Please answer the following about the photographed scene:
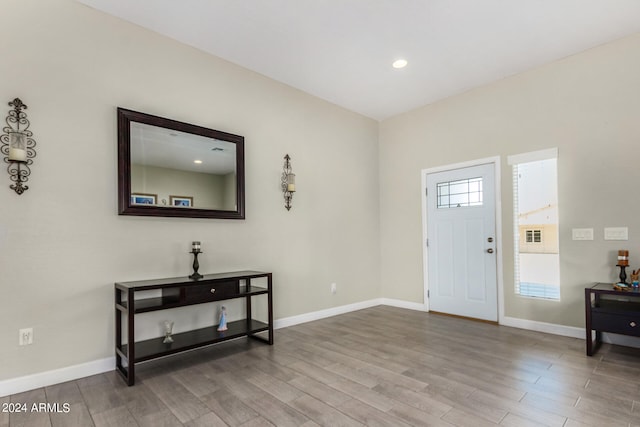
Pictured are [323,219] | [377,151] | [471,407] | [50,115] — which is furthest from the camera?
[377,151]

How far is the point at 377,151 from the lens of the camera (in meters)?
5.43

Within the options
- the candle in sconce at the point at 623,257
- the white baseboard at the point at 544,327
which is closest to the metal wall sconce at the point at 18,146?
the white baseboard at the point at 544,327

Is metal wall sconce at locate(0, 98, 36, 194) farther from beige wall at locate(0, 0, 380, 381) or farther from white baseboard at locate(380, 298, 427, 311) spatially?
white baseboard at locate(380, 298, 427, 311)

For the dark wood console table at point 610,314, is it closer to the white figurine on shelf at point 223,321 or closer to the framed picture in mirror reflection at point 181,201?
the white figurine on shelf at point 223,321

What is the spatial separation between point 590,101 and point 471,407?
329cm

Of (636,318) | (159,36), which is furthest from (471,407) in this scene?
(159,36)

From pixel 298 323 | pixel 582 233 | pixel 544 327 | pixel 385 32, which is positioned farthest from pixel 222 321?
pixel 582 233

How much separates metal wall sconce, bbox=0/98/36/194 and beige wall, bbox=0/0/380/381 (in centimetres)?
5

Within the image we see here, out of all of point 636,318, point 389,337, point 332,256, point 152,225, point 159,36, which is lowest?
point 389,337

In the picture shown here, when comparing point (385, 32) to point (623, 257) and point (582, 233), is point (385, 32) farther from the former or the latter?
point (623, 257)

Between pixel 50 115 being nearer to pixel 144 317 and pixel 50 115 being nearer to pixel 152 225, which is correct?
Answer: pixel 152 225

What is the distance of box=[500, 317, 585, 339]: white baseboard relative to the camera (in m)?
3.46

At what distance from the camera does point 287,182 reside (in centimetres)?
407

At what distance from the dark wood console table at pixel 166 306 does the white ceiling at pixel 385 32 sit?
7.44 feet
